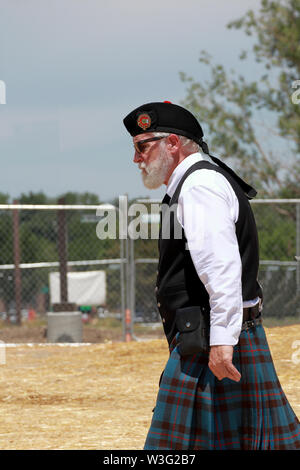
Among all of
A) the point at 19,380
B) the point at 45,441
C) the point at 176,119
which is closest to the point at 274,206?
the point at 19,380

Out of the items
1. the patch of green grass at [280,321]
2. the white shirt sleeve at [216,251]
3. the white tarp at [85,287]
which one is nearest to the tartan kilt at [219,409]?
the white shirt sleeve at [216,251]

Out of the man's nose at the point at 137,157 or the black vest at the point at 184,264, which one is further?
the man's nose at the point at 137,157

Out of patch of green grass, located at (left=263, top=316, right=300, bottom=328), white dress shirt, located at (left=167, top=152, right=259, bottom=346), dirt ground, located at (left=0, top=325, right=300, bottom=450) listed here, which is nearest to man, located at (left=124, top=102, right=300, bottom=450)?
white dress shirt, located at (left=167, top=152, right=259, bottom=346)

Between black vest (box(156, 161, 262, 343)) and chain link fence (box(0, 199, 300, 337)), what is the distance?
25.4 feet

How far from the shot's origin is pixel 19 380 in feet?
28.7

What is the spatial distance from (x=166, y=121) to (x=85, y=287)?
11135 millimetres

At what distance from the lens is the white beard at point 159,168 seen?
332 centimetres

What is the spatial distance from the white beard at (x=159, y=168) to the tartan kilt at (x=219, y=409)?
67 cm

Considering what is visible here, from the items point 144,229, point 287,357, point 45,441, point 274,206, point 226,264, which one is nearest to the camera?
point 226,264

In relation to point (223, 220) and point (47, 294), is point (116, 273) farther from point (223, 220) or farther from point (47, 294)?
→ point (223, 220)

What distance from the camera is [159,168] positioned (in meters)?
3.32

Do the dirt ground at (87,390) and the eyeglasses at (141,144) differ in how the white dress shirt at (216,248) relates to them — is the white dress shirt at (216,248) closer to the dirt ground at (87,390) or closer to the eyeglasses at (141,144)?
the eyeglasses at (141,144)

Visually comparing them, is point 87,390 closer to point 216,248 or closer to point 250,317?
point 250,317

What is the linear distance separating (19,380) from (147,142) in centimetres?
592
